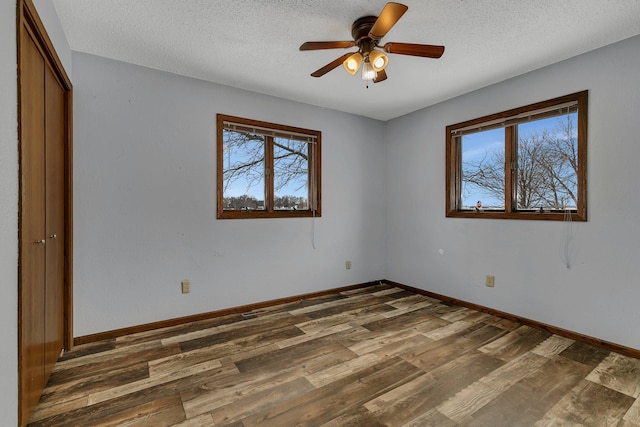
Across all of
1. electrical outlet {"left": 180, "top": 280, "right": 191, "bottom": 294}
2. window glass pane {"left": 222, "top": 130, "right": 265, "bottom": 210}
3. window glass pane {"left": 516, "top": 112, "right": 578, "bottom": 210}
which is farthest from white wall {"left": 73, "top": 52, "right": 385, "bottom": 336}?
window glass pane {"left": 516, "top": 112, "right": 578, "bottom": 210}

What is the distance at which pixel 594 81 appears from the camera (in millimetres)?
2471

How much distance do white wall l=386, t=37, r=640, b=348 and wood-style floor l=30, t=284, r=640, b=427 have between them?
0.32 metres

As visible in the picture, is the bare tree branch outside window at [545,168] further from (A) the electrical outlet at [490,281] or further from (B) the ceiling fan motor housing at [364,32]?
(B) the ceiling fan motor housing at [364,32]

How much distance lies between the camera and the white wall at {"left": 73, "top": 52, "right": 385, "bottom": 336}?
252cm

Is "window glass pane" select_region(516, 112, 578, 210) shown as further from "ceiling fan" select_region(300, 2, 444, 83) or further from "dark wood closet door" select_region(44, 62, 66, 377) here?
"dark wood closet door" select_region(44, 62, 66, 377)

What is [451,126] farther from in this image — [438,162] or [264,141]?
[264,141]

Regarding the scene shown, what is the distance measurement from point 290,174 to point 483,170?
7.34 ft

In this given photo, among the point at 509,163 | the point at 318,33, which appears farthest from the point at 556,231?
the point at 318,33

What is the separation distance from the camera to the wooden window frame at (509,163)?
2545mm

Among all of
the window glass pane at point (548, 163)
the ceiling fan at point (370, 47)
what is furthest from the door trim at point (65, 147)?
the window glass pane at point (548, 163)

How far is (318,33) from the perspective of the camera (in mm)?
2256

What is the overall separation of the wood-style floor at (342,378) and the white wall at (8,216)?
55cm

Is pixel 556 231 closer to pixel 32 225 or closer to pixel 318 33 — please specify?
pixel 318 33

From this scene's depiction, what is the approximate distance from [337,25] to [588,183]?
2.44m
